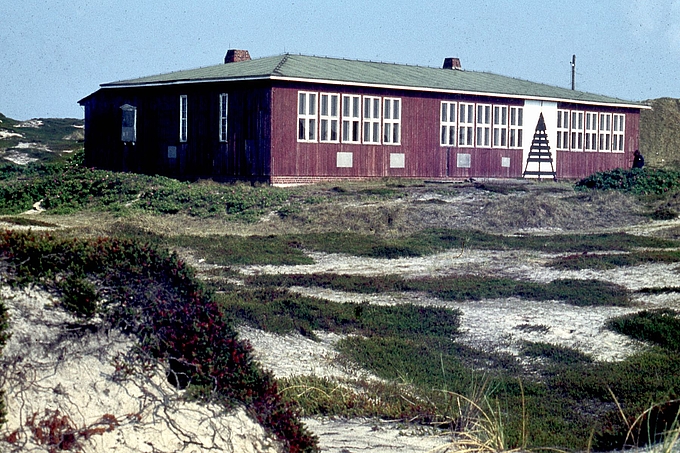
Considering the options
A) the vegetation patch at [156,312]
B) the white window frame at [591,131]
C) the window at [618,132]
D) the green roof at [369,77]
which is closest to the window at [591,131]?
the white window frame at [591,131]

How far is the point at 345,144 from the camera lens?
30.5 m

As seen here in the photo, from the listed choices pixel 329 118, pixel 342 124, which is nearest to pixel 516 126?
pixel 342 124

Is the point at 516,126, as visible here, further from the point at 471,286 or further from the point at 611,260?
the point at 471,286

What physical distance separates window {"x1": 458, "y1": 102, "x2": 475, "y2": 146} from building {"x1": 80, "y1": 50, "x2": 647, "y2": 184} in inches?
2.0

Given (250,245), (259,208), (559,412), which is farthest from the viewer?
(259,208)

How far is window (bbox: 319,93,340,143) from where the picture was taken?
98.3 ft

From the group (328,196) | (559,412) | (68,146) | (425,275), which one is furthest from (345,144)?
(68,146)

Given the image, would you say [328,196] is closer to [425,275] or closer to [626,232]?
[626,232]

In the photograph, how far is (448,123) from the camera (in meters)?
33.5

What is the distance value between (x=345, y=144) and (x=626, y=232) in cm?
1045

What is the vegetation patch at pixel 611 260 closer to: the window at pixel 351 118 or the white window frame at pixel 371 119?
the window at pixel 351 118

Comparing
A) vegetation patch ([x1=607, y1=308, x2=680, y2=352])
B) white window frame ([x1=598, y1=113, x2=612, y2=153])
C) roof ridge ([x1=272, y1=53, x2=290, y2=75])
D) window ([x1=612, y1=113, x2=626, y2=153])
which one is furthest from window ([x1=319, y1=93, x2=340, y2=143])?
vegetation patch ([x1=607, y1=308, x2=680, y2=352])

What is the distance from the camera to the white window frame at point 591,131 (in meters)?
38.3

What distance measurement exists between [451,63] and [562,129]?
655 centimetres
